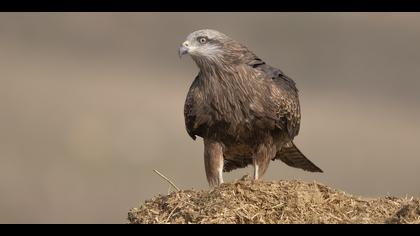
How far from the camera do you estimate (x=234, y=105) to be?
1102 cm

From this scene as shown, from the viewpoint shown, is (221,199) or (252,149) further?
(252,149)

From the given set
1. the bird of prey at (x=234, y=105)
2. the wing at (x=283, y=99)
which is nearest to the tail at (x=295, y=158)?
the wing at (x=283, y=99)

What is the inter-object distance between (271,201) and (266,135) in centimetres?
281

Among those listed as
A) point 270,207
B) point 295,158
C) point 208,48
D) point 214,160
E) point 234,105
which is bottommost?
point 295,158

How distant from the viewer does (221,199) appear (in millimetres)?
8438

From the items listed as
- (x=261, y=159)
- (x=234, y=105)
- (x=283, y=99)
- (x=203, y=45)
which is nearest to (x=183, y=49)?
(x=203, y=45)

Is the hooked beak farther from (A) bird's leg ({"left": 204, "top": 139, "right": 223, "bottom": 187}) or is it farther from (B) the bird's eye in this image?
(A) bird's leg ({"left": 204, "top": 139, "right": 223, "bottom": 187})

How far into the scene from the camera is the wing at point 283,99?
11.2m

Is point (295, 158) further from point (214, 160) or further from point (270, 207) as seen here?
point (270, 207)

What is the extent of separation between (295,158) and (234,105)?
7.57ft

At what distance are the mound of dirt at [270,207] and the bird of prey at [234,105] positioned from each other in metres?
2.02

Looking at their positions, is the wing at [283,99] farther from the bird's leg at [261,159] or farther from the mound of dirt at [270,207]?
the mound of dirt at [270,207]
